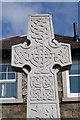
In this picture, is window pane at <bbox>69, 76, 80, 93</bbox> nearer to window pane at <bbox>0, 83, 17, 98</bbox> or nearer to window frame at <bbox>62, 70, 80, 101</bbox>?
window frame at <bbox>62, 70, 80, 101</bbox>

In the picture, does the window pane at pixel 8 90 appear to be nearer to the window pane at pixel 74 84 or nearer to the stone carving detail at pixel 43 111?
the window pane at pixel 74 84

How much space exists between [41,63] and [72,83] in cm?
534

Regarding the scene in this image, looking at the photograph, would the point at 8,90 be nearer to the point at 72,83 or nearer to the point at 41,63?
the point at 72,83

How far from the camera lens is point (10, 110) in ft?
29.1

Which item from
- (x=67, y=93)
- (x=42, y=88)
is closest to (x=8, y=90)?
(x=67, y=93)

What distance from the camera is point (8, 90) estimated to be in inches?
368

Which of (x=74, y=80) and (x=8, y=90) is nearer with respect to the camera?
(x=8, y=90)

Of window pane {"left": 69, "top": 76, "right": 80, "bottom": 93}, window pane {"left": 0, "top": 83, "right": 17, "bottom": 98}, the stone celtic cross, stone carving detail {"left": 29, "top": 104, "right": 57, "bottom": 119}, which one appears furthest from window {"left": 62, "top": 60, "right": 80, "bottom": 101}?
stone carving detail {"left": 29, "top": 104, "right": 57, "bottom": 119}

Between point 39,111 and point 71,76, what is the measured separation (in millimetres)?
5800

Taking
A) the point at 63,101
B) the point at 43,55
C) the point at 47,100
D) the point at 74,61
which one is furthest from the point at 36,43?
the point at 74,61

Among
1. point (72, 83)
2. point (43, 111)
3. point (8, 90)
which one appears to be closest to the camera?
point (43, 111)

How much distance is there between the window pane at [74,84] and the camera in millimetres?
9289

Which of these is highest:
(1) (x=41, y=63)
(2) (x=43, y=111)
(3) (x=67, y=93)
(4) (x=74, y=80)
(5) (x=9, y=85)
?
(1) (x=41, y=63)

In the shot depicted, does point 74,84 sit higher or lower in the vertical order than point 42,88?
lower
